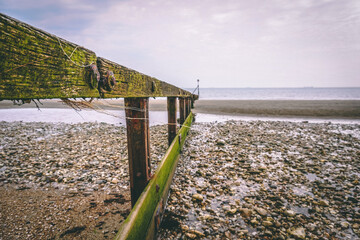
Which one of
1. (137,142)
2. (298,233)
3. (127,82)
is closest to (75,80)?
(127,82)

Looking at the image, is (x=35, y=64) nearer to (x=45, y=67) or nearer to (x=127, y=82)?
(x=45, y=67)

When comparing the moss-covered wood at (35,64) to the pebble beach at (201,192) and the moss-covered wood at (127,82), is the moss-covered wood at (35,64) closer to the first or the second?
the moss-covered wood at (127,82)

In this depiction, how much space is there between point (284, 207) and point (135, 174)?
3185mm

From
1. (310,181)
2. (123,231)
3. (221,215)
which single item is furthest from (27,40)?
(310,181)

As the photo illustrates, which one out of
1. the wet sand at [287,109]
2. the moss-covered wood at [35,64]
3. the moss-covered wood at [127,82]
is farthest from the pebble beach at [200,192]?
the wet sand at [287,109]

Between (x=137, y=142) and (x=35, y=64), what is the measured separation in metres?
1.68

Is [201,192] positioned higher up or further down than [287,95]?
further down

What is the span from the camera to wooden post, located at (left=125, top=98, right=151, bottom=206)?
2467mm

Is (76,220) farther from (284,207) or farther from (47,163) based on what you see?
(284,207)

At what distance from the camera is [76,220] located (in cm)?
332

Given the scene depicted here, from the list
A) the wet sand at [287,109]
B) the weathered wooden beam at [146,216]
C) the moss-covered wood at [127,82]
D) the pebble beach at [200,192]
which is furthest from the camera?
the wet sand at [287,109]

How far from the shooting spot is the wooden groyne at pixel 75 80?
0.89m

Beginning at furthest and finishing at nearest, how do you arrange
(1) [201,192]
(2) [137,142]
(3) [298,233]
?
(1) [201,192] < (3) [298,233] < (2) [137,142]

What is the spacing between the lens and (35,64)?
99cm
